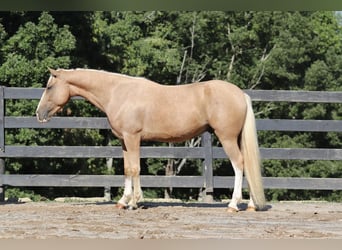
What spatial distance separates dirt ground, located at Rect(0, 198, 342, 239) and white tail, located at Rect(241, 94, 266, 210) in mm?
219

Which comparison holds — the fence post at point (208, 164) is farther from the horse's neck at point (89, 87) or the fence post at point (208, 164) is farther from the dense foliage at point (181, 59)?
the dense foliage at point (181, 59)

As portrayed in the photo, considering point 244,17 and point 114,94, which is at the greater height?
point 244,17

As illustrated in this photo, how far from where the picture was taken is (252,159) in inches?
227

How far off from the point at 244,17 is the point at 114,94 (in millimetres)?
18177

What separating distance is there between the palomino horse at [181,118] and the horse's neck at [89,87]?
1cm

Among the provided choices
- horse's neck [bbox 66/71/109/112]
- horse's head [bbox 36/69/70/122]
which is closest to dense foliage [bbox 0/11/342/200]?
horse's head [bbox 36/69/70/122]

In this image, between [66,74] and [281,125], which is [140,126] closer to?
[66,74]

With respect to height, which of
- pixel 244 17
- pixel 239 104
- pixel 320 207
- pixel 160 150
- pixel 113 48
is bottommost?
pixel 320 207

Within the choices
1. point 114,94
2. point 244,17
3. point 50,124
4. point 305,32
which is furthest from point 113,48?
point 114,94

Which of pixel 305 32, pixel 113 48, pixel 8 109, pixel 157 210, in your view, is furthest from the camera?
pixel 305 32

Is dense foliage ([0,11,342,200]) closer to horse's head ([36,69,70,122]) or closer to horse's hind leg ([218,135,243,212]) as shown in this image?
horse's head ([36,69,70,122])

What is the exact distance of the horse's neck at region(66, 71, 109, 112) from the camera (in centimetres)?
617

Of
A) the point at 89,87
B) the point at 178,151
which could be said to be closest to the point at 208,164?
the point at 178,151

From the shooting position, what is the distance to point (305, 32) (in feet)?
74.7
